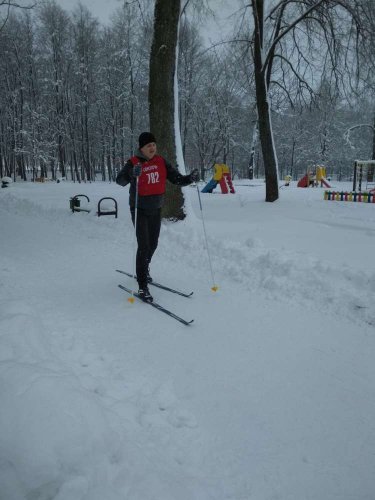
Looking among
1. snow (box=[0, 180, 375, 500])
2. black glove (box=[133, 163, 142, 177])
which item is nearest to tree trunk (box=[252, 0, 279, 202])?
snow (box=[0, 180, 375, 500])

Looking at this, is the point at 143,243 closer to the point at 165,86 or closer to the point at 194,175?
the point at 194,175

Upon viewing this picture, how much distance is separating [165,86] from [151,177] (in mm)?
4918

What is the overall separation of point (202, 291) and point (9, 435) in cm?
322

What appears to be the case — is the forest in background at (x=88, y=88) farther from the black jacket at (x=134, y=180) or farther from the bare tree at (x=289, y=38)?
the black jacket at (x=134, y=180)

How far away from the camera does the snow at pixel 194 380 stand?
1.87 meters

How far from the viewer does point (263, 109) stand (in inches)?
474

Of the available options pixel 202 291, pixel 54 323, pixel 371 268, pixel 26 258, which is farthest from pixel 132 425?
pixel 26 258

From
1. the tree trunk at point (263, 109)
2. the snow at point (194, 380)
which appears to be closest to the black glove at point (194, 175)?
the snow at point (194, 380)

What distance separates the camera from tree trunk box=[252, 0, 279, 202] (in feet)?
37.5

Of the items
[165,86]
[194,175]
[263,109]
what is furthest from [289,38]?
[194,175]

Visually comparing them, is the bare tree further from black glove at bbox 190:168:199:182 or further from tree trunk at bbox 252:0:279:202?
black glove at bbox 190:168:199:182

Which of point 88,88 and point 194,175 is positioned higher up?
point 88,88

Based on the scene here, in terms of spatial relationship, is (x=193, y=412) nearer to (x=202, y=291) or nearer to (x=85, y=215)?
(x=202, y=291)

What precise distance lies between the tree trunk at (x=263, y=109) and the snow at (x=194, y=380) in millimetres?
6767
